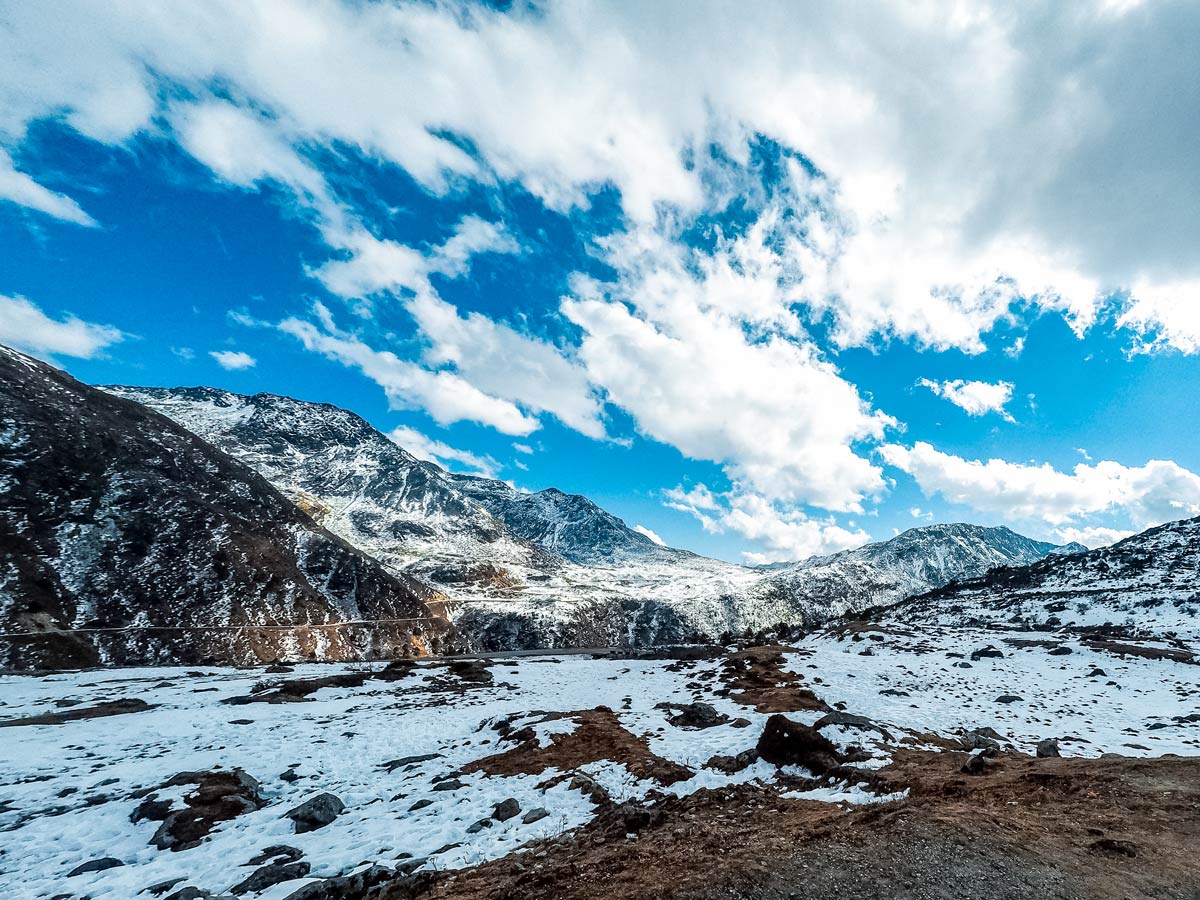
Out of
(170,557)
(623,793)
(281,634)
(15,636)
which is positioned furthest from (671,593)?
(623,793)

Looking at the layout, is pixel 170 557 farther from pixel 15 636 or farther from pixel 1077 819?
pixel 1077 819

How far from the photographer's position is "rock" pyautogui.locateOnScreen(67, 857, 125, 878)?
1038cm

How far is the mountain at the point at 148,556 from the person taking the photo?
191ft

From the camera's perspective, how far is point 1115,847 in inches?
313

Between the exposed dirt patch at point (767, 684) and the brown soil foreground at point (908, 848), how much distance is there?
37.6 ft

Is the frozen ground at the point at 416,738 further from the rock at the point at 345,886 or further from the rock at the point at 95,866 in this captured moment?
the rock at the point at 345,886

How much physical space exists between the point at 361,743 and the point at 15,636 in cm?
5880

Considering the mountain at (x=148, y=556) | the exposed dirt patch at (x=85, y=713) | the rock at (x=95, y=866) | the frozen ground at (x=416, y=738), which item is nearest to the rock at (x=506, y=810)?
the frozen ground at (x=416, y=738)

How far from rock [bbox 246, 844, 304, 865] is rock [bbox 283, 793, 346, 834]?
4.21 ft

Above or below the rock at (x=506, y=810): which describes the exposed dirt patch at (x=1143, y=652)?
above

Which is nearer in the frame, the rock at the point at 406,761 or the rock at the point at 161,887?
the rock at the point at 161,887

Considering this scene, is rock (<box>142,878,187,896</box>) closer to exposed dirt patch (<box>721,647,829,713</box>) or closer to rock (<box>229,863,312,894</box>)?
rock (<box>229,863,312,894</box>)

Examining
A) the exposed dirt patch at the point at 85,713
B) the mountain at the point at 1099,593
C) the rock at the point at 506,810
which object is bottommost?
the exposed dirt patch at the point at 85,713

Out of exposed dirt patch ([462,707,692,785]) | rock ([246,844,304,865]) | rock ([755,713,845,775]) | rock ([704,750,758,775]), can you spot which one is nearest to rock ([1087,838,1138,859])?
rock ([755,713,845,775])
